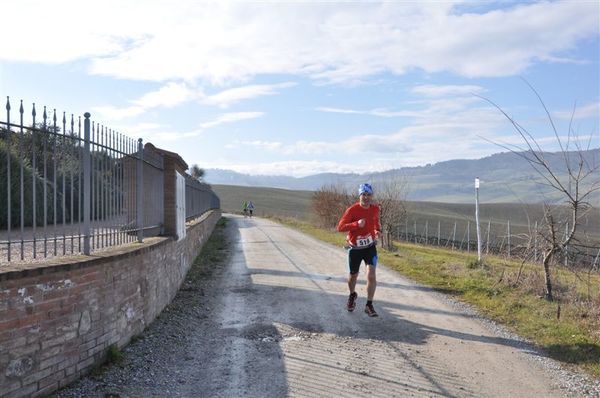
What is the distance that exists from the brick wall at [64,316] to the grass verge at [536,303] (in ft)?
16.5

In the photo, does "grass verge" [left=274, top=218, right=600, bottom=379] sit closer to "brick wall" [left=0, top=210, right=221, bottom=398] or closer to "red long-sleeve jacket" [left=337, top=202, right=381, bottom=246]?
"red long-sleeve jacket" [left=337, top=202, right=381, bottom=246]

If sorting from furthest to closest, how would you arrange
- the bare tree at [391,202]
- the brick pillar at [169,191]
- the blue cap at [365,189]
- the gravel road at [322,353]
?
the bare tree at [391,202], the brick pillar at [169,191], the blue cap at [365,189], the gravel road at [322,353]

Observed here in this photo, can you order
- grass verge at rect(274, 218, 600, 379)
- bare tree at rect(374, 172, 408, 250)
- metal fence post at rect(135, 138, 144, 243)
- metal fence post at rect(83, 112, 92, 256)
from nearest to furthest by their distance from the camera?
metal fence post at rect(83, 112, 92, 256) → grass verge at rect(274, 218, 600, 379) → metal fence post at rect(135, 138, 144, 243) → bare tree at rect(374, 172, 408, 250)

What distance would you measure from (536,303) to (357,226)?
3.38m

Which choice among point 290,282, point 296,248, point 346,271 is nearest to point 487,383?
point 290,282

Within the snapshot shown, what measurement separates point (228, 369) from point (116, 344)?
1.26 meters

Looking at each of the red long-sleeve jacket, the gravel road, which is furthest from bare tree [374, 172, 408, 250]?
the red long-sleeve jacket

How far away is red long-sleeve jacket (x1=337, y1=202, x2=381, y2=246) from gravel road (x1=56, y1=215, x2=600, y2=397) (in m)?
1.20

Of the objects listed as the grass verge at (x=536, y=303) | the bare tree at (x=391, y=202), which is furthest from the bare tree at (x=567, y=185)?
the bare tree at (x=391, y=202)

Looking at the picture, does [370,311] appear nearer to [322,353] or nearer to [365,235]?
[365,235]

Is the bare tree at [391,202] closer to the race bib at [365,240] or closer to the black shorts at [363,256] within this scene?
the black shorts at [363,256]

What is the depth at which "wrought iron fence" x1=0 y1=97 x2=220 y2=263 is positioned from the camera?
188 inches

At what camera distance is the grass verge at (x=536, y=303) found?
21.7ft

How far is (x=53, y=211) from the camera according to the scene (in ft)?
17.2
